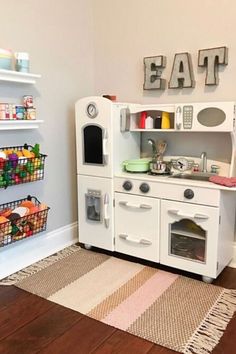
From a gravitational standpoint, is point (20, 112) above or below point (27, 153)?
above

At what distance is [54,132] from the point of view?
2.87m

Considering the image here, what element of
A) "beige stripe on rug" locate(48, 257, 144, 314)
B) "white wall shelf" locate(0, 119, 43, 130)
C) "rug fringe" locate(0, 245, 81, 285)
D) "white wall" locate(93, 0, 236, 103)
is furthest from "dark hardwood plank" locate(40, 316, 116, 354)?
"white wall" locate(93, 0, 236, 103)

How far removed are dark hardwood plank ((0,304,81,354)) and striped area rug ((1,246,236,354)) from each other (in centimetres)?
9

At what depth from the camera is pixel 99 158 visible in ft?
8.91

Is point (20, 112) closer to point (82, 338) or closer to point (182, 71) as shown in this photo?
point (182, 71)

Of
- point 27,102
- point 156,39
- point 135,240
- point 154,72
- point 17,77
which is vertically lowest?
point 135,240

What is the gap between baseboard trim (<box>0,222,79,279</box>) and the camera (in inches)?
100.0

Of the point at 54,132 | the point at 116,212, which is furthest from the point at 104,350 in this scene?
the point at 54,132

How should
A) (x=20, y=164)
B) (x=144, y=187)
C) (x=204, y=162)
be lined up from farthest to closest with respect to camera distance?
(x=204, y=162), (x=144, y=187), (x=20, y=164)

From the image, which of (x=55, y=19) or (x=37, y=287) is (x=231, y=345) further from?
(x=55, y=19)

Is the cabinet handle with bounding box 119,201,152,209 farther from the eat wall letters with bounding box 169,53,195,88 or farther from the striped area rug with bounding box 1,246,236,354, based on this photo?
the eat wall letters with bounding box 169,53,195,88

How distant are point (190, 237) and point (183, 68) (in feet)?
4.32

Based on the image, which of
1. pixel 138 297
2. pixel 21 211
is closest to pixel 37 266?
pixel 21 211

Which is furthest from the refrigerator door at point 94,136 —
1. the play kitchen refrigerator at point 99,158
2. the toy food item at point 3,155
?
the toy food item at point 3,155
